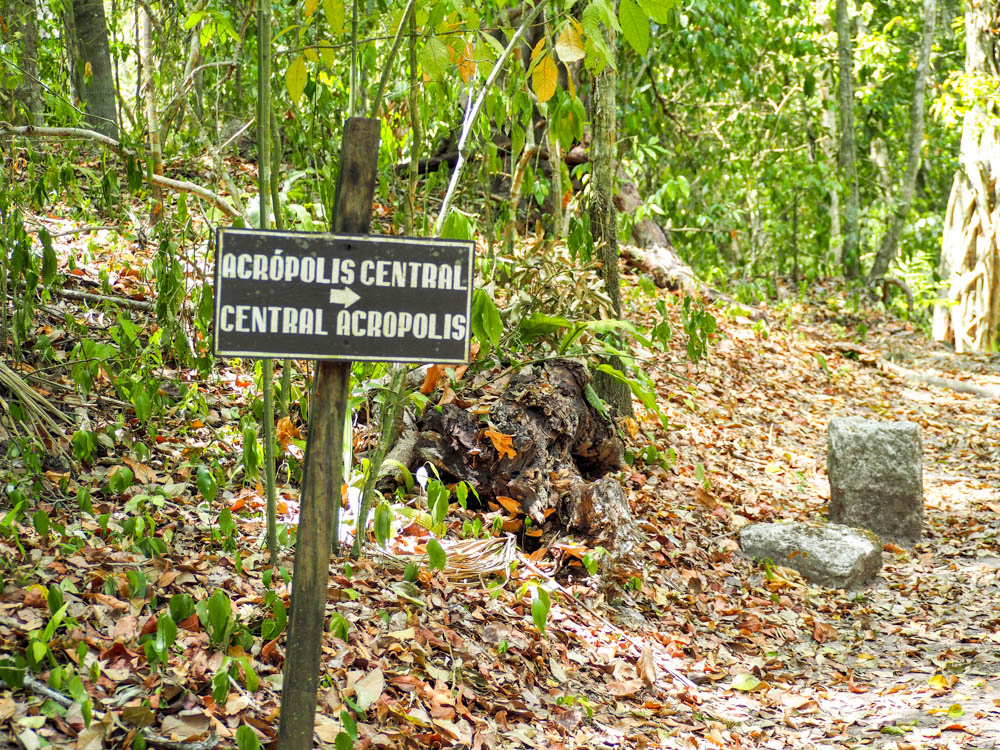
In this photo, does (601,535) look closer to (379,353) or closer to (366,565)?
(366,565)

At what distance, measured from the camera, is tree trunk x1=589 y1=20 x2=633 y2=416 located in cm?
607

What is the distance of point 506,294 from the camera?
6.04 metres

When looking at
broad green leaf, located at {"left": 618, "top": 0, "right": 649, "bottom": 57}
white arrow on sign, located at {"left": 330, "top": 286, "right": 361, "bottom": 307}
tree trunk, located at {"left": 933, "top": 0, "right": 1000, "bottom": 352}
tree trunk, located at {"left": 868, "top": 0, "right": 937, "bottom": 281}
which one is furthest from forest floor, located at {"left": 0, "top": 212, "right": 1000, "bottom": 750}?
tree trunk, located at {"left": 868, "top": 0, "right": 937, "bottom": 281}

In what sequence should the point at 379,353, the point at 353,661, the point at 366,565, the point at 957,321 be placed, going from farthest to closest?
the point at 957,321, the point at 366,565, the point at 353,661, the point at 379,353

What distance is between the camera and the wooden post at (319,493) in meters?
2.27

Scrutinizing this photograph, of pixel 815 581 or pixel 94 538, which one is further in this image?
pixel 815 581

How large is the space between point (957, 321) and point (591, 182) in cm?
795

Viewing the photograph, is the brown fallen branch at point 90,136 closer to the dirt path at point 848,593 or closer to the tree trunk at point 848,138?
the dirt path at point 848,593

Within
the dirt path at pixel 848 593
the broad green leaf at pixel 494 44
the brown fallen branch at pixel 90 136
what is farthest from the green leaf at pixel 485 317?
the dirt path at pixel 848 593

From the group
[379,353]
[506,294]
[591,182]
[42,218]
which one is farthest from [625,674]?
[42,218]

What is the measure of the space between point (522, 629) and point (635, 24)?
8.00ft

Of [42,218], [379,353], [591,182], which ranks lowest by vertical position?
[379,353]

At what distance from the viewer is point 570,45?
99.2 inches

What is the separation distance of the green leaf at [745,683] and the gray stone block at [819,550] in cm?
138
